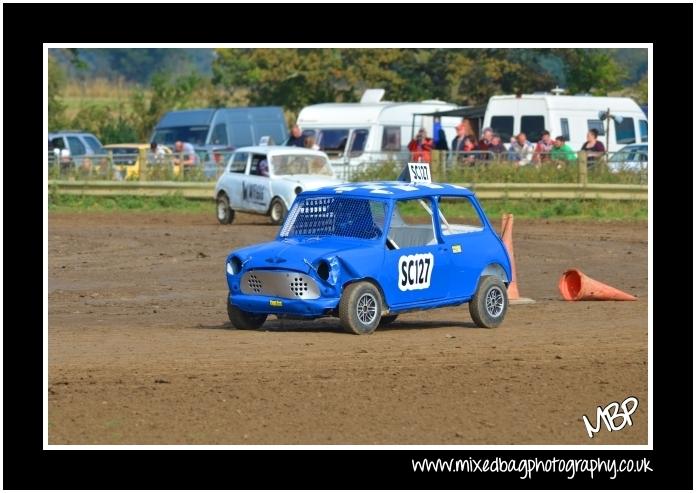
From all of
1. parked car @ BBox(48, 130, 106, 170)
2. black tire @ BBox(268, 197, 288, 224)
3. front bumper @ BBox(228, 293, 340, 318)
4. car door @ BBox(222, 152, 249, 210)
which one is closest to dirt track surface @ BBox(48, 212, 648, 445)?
front bumper @ BBox(228, 293, 340, 318)

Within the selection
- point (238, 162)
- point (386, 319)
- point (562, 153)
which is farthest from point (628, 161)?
point (386, 319)

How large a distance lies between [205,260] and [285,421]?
11.6 metres

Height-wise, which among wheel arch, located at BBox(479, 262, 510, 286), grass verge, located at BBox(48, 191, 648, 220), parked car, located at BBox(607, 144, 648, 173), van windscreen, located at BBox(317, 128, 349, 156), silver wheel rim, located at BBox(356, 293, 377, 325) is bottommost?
silver wheel rim, located at BBox(356, 293, 377, 325)

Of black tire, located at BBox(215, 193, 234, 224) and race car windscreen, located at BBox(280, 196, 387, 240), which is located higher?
black tire, located at BBox(215, 193, 234, 224)

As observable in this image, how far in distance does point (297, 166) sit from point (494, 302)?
45.9ft

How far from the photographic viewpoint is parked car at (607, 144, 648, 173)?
93.9 feet

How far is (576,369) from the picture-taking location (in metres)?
10.7

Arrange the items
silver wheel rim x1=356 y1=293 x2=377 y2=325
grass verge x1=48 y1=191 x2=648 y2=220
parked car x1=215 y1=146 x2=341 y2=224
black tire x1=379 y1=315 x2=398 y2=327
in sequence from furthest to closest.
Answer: grass verge x1=48 y1=191 x2=648 y2=220 → parked car x1=215 y1=146 x2=341 y2=224 → black tire x1=379 y1=315 x2=398 y2=327 → silver wheel rim x1=356 y1=293 x2=377 y2=325

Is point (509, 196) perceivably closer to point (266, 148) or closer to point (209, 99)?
point (266, 148)

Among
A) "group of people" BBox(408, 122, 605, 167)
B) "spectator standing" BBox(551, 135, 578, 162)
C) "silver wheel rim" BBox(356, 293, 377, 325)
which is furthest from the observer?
"group of people" BBox(408, 122, 605, 167)

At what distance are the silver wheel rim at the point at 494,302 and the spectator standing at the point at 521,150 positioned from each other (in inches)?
→ 625

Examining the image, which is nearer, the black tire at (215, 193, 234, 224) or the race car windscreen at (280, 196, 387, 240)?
the race car windscreen at (280, 196, 387, 240)

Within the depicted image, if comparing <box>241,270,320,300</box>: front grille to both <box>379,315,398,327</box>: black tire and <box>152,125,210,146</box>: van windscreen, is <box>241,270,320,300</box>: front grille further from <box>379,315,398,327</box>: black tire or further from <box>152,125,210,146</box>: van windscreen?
<box>152,125,210,146</box>: van windscreen

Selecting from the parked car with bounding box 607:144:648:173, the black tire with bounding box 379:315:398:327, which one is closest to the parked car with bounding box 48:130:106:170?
the parked car with bounding box 607:144:648:173
